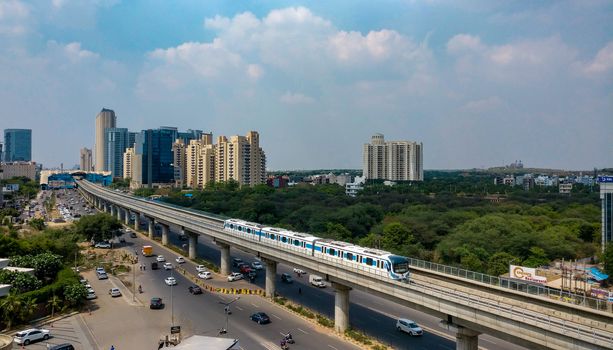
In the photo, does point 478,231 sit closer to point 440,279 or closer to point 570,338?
point 440,279

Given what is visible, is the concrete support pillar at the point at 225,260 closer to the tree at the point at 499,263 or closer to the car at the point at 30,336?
the car at the point at 30,336

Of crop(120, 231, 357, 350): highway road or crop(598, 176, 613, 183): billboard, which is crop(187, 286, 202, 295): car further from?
crop(598, 176, 613, 183): billboard

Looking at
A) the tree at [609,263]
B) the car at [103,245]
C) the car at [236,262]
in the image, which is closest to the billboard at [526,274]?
the tree at [609,263]

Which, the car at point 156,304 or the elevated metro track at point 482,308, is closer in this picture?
the elevated metro track at point 482,308

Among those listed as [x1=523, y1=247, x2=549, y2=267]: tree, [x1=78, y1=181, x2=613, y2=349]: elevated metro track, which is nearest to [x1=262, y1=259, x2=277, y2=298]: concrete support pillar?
[x1=78, y1=181, x2=613, y2=349]: elevated metro track

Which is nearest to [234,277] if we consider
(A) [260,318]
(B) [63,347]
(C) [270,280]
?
(C) [270,280]
